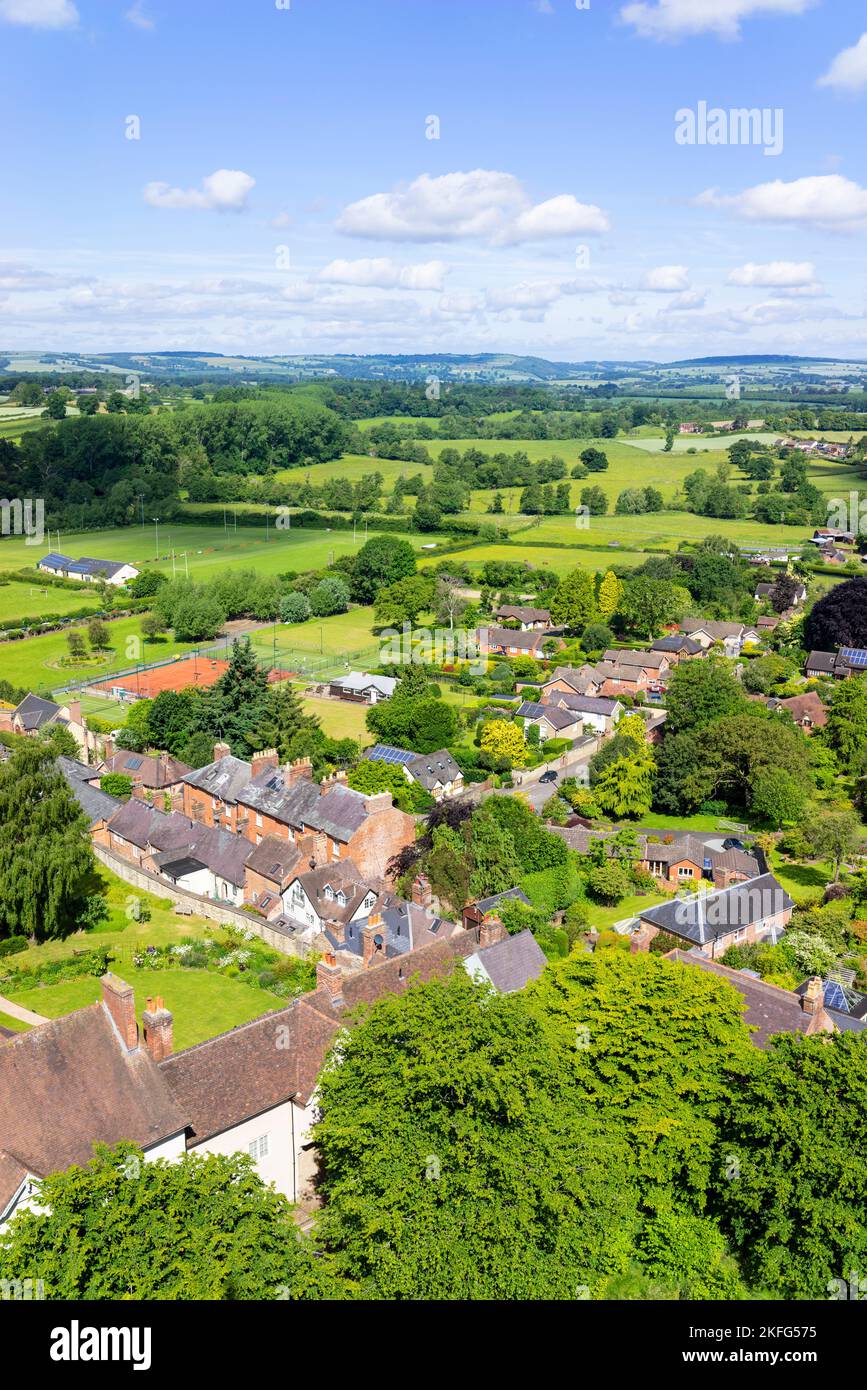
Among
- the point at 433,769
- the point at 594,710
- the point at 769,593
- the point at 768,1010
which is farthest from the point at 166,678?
the point at 769,593

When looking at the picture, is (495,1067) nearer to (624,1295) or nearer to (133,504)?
(624,1295)

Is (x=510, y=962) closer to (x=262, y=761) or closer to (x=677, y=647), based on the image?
(x=262, y=761)

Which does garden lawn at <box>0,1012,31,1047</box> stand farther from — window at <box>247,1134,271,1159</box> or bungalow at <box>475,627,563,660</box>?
bungalow at <box>475,627,563,660</box>

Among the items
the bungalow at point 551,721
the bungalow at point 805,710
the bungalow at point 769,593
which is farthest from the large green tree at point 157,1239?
the bungalow at point 769,593

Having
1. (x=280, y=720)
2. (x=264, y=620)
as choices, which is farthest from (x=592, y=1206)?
(x=264, y=620)

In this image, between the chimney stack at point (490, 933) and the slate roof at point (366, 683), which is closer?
the chimney stack at point (490, 933)

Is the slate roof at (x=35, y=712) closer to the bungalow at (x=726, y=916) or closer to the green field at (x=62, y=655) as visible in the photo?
the green field at (x=62, y=655)
